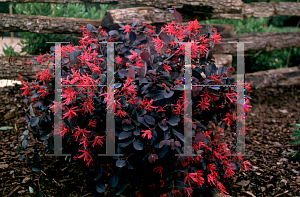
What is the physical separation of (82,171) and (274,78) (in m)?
3.58

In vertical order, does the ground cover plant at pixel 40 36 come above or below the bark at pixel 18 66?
above

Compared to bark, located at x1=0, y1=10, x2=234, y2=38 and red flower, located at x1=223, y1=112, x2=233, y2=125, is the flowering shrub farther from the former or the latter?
bark, located at x1=0, y1=10, x2=234, y2=38

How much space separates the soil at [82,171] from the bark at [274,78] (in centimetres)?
83

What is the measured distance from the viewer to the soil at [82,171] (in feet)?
6.27

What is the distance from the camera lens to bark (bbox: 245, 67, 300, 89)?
413 centimetres

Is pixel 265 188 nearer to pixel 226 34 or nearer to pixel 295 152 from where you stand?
pixel 295 152

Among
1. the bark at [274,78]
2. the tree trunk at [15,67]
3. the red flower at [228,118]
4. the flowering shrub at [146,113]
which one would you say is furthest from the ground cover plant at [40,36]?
the bark at [274,78]

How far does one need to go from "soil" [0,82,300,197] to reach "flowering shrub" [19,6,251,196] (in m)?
0.29

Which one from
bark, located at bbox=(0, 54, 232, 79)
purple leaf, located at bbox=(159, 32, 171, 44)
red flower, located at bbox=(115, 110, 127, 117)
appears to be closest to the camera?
red flower, located at bbox=(115, 110, 127, 117)

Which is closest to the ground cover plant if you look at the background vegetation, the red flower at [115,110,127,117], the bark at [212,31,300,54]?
the background vegetation

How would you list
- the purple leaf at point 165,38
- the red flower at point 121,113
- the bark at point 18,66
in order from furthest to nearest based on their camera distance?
the bark at point 18,66, the purple leaf at point 165,38, the red flower at point 121,113

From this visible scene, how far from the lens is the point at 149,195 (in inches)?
72.6

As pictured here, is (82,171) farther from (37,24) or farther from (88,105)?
(37,24)

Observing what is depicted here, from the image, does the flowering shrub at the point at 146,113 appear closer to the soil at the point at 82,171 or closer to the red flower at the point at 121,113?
the red flower at the point at 121,113
